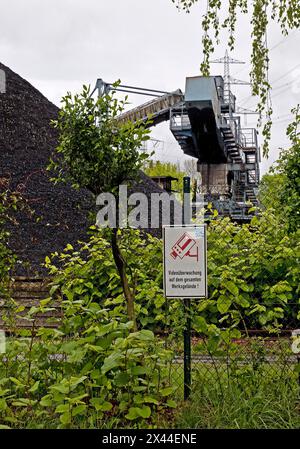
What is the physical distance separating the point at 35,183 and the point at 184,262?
9337 mm

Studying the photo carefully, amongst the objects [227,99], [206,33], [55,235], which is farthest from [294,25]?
[227,99]

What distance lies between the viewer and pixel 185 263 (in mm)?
3797

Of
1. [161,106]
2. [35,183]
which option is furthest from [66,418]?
[161,106]

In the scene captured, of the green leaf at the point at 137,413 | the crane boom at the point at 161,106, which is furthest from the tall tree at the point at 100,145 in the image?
the crane boom at the point at 161,106

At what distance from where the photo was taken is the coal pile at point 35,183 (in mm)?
10711

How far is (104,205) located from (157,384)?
4.48ft

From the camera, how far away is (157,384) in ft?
10.8

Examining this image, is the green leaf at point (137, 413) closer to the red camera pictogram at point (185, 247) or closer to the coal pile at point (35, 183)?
the red camera pictogram at point (185, 247)

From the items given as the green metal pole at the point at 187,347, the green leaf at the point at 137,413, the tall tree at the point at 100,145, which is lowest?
the green leaf at the point at 137,413

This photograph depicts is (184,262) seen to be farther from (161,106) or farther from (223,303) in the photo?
(161,106)

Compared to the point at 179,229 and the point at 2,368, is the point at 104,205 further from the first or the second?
the point at 2,368

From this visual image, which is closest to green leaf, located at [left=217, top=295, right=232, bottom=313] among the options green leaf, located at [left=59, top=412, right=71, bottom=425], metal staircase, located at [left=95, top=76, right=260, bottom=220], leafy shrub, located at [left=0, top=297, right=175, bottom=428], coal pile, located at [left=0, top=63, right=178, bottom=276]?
leafy shrub, located at [left=0, top=297, right=175, bottom=428]

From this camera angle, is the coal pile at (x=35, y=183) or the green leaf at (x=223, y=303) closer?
the green leaf at (x=223, y=303)

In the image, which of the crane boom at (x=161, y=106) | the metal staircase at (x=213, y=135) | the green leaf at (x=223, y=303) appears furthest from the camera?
the crane boom at (x=161, y=106)
